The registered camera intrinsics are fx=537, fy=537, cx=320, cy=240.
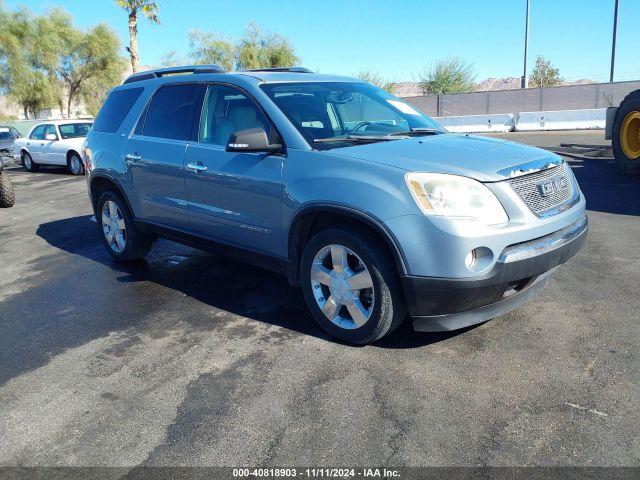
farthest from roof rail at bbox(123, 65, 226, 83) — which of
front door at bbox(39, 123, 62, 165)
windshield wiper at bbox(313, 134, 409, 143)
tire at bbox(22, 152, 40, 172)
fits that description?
tire at bbox(22, 152, 40, 172)

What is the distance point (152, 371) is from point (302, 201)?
1.51 metres

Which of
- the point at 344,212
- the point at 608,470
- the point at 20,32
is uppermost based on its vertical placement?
the point at 20,32

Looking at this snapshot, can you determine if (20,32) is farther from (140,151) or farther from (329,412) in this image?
(329,412)

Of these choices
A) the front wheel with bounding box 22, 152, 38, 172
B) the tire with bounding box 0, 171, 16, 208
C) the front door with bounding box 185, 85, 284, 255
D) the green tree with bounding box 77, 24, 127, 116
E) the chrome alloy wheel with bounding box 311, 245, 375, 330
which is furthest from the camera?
the green tree with bounding box 77, 24, 127, 116

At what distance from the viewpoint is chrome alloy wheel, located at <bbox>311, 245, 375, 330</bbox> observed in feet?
11.7

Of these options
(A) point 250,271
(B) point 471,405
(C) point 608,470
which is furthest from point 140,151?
(C) point 608,470

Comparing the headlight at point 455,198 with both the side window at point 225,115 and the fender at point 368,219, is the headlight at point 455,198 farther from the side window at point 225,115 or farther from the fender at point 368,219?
the side window at point 225,115

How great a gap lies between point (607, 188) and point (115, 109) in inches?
301

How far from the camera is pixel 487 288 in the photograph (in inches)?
125

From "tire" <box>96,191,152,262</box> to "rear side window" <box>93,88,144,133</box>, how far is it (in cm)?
73

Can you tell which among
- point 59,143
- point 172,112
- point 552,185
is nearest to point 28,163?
point 59,143

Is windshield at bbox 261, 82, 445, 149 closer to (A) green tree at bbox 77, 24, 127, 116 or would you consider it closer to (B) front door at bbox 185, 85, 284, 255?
(B) front door at bbox 185, 85, 284, 255

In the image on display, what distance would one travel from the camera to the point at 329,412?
2.96 metres

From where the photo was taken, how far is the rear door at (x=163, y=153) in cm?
479
